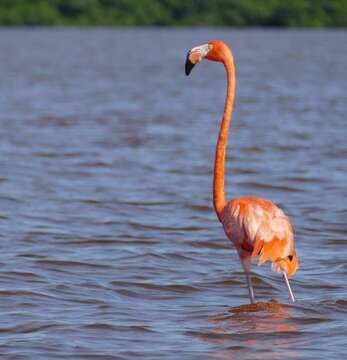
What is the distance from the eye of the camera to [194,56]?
7.11 m

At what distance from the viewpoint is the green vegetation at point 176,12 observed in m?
68.8

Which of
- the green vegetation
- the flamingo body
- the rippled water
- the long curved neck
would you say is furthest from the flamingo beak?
the green vegetation

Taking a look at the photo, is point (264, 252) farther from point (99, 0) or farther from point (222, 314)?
point (99, 0)

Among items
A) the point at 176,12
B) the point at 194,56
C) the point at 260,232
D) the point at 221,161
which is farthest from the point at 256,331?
the point at 176,12

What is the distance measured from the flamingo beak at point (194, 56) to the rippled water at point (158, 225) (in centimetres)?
150

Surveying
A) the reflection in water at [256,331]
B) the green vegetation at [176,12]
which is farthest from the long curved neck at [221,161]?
the green vegetation at [176,12]

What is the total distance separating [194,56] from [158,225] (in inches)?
139

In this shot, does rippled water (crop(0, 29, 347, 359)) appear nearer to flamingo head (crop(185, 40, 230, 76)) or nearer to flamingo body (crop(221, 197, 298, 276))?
flamingo body (crop(221, 197, 298, 276))

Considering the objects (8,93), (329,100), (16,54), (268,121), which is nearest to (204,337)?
(268,121)

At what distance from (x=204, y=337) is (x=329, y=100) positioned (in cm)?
1757

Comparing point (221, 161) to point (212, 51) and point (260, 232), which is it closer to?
point (260, 232)

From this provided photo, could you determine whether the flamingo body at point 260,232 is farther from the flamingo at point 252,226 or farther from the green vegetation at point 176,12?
the green vegetation at point 176,12

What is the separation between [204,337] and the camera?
6.80 metres

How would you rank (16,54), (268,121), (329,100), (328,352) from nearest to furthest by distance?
1. (328,352)
2. (268,121)
3. (329,100)
4. (16,54)
